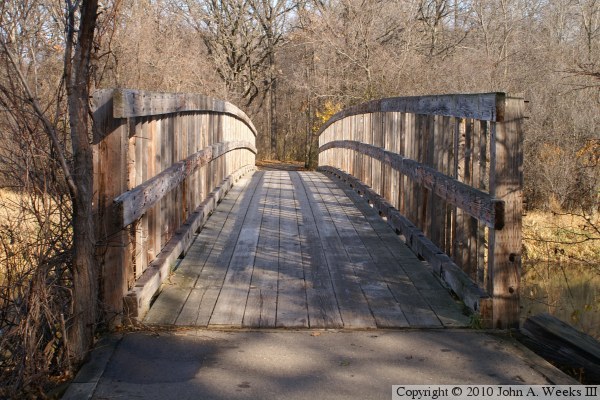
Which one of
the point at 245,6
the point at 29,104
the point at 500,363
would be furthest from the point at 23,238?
the point at 245,6

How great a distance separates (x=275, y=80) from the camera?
1346 inches

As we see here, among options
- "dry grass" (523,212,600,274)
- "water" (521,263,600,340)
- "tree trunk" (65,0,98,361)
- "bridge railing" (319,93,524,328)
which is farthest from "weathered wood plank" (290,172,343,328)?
"dry grass" (523,212,600,274)

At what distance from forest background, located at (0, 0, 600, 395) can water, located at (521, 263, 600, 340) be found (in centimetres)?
18

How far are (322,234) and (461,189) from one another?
2.69 metres

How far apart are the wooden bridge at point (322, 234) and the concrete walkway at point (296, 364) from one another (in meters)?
0.21

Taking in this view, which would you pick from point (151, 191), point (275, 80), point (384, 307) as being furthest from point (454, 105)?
point (275, 80)

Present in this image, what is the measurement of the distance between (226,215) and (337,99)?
1572 centimetres

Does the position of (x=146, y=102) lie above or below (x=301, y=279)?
above

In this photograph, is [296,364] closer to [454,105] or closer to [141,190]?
[141,190]

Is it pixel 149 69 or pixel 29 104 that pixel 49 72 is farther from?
pixel 149 69

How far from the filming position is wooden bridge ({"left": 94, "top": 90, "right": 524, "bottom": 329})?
14.6 feet

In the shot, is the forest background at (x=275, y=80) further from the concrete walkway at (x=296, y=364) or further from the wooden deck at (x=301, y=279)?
the wooden deck at (x=301, y=279)

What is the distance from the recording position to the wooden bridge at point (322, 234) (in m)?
4.45

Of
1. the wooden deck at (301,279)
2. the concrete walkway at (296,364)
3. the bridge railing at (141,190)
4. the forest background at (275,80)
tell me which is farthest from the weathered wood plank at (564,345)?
the bridge railing at (141,190)
